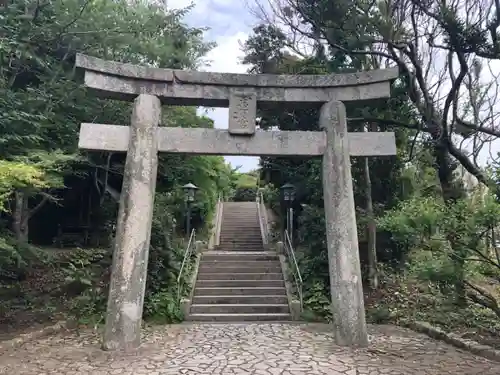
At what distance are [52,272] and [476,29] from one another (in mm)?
12361

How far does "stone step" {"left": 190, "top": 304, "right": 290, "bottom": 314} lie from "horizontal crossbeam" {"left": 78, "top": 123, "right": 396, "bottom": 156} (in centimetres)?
450

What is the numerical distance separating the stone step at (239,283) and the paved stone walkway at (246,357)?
324 centimetres

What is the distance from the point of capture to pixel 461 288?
688cm

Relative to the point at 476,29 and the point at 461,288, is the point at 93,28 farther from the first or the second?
the point at 461,288

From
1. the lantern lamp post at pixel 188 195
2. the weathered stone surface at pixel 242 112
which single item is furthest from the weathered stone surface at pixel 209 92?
the lantern lamp post at pixel 188 195

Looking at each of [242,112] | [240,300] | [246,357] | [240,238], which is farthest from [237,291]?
[240,238]

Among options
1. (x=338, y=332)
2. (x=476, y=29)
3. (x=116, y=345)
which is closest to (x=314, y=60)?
(x=476, y=29)

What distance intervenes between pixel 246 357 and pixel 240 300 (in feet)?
13.9

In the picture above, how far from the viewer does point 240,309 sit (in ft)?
33.3

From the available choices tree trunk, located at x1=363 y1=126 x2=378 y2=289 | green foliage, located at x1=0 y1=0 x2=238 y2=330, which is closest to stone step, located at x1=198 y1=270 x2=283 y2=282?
green foliage, located at x1=0 y1=0 x2=238 y2=330

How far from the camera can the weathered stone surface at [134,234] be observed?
6504mm

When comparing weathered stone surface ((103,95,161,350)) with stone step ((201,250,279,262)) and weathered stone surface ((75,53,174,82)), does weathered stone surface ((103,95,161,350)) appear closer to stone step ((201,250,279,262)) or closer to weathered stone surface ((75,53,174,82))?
weathered stone surface ((75,53,174,82))

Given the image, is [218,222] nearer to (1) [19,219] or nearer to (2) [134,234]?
(1) [19,219]

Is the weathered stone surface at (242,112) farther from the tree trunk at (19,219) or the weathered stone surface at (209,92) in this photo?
the tree trunk at (19,219)
